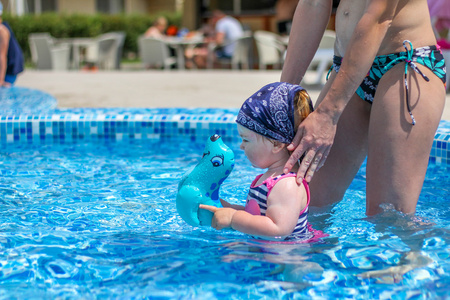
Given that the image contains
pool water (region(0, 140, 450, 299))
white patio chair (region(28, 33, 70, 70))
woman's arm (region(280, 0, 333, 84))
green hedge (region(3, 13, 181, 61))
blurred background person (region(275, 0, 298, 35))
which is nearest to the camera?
pool water (region(0, 140, 450, 299))

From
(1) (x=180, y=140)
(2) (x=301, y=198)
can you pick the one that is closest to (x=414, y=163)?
(2) (x=301, y=198)

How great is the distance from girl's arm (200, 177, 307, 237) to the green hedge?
19502mm

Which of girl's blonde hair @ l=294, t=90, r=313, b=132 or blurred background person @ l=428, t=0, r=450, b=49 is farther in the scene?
blurred background person @ l=428, t=0, r=450, b=49

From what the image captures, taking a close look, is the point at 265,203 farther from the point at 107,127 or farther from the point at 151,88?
the point at 151,88

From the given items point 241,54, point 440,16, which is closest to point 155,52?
point 241,54

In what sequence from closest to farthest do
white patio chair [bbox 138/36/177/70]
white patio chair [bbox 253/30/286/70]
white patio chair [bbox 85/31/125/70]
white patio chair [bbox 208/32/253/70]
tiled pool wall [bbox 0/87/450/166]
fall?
tiled pool wall [bbox 0/87/450/166]
white patio chair [bbox 253/30/286/70]
white patio chair [bbox 208/32/253/70]
white patio chair [bbox 138/36/177/70]
white patio chair [bbox 85/31/125/70]

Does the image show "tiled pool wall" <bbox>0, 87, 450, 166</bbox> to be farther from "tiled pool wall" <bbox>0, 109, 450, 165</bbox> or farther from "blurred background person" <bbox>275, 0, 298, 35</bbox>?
"blurred background person" <bbox>275, 0, 298, 35</bbox>

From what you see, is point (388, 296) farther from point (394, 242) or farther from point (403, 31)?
point (403, 31)

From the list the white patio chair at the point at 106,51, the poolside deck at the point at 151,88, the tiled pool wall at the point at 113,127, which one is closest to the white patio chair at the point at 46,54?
the white patio chair at the point at 106,51

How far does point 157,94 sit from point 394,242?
6.34 meters

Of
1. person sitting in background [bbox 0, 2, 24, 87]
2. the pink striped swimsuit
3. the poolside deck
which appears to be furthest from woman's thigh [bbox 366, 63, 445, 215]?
person sitting in background [bbox 0, 2, 24, 87]

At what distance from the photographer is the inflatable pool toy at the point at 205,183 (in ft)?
7.26

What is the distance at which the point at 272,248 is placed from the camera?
2.23 meters

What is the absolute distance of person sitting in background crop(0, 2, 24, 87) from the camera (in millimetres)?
7852
